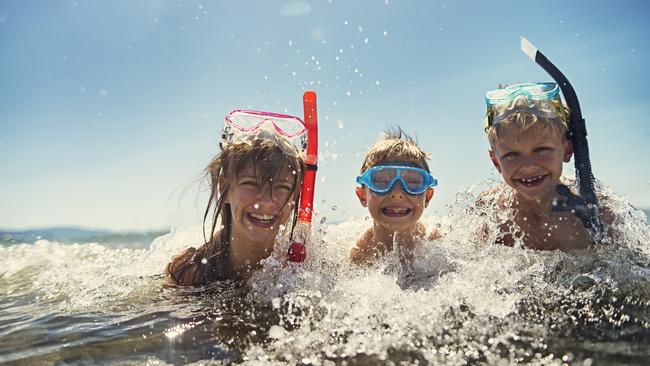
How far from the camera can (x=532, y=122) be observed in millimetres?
4328

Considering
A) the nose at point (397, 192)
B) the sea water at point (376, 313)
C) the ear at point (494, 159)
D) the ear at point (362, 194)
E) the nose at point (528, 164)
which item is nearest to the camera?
the sea water at point (376, 313)

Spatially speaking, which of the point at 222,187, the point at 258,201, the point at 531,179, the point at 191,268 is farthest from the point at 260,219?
the point at 531,179

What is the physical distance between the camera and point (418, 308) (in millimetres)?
2805

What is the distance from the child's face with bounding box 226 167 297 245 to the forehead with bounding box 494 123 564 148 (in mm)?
2085

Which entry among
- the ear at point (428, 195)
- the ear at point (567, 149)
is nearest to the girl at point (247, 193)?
the ear at point (428, 195)

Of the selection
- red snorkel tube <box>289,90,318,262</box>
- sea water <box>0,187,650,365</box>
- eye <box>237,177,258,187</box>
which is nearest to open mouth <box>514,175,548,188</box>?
sea water <box>0,187,650,365</box>

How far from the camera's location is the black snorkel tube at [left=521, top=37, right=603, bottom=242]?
4340mm

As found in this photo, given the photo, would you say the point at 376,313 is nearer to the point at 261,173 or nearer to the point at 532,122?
the point at 261,173

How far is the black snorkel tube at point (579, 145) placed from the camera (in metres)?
4.34

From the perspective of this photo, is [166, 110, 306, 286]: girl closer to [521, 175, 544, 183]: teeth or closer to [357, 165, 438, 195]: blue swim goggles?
[357, 165, 438, 195]: blue swim goggles

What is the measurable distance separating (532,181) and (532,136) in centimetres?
42

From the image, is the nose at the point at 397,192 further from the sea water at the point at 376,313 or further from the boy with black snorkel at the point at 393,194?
the sea water at the point at 376,313

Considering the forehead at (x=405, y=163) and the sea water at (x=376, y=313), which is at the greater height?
the forehead at (x=405, y=163)

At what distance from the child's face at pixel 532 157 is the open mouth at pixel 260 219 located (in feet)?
7.37
